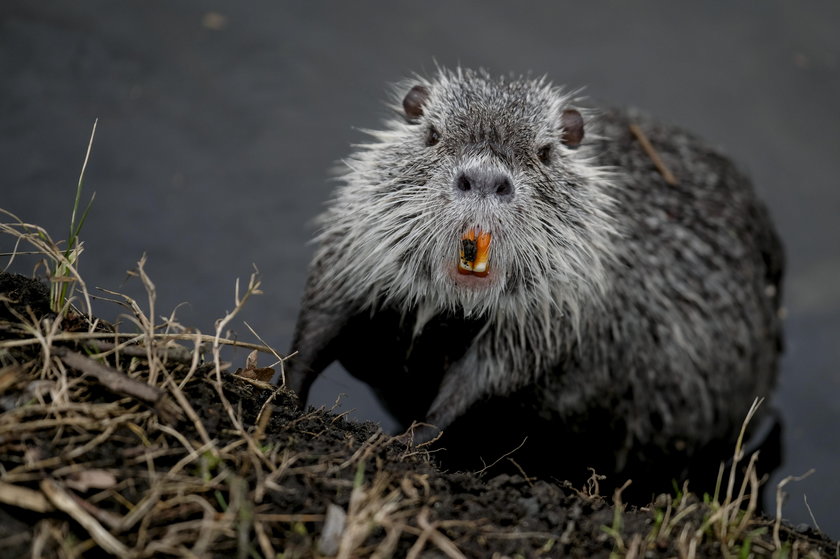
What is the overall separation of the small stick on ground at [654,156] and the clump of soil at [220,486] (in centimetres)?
238

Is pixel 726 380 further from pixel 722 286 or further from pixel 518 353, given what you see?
pixel 518 353

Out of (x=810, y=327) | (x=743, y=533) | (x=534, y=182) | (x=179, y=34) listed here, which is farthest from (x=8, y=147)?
(x=810, y=327)

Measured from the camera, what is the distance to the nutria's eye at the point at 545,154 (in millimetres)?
3804

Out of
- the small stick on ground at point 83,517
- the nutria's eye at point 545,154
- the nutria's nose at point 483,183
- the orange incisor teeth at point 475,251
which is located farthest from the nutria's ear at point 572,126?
the small stick on ground at point 83,517

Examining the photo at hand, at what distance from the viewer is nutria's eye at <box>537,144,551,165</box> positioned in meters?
3.80

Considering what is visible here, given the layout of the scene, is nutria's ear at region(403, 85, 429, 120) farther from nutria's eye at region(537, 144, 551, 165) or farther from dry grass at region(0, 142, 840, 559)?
dry grass at region(0, 142, 840, 559)

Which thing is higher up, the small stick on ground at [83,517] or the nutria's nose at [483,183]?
the nutria's nose at [483,183]

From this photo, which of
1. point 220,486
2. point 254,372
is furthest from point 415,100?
point 220,486

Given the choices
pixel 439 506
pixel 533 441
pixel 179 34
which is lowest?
pixel 533 441

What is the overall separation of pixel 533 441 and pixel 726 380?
1353 millimetres

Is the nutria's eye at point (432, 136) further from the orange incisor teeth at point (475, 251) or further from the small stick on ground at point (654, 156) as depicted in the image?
the small stick on ground at point (654, 156)

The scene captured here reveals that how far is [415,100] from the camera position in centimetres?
404

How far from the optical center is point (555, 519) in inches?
112

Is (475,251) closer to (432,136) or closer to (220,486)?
(432,136)
